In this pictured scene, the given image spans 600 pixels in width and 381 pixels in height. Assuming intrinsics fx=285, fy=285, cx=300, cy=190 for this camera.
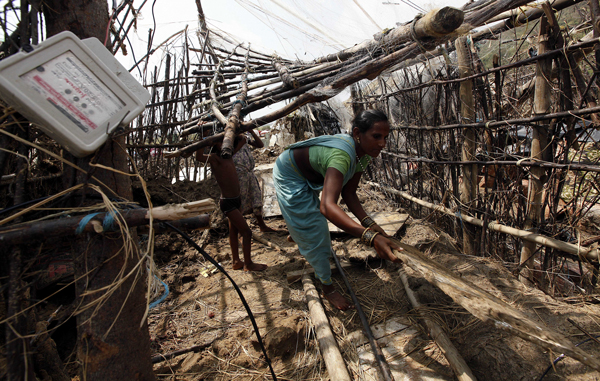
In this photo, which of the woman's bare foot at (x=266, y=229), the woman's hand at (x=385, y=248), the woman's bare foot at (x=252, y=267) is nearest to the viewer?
the woman's hand at (x=385, y=248)

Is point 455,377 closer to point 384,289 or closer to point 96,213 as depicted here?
point 384,289

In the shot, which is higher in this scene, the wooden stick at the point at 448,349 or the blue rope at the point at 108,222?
the blue rope at the point at 108,222

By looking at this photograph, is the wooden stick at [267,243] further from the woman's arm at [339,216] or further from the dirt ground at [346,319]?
the woman's arm at [339,216]

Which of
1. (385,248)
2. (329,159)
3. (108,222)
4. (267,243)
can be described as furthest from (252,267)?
(108,222)

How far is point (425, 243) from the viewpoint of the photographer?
3.33 m

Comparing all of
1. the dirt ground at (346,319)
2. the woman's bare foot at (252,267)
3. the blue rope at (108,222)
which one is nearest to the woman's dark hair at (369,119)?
the dirt ground at (346,319)

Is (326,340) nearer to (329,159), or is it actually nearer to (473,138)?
(329,159)

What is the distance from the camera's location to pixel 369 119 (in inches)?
81.0

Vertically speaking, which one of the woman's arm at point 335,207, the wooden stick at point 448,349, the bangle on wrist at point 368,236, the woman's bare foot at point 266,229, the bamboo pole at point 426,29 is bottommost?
the wooden stick at point 448,349

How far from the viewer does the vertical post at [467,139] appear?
272 cm

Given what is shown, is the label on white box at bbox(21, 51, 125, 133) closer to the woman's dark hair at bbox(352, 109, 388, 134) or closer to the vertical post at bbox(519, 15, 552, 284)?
the woman's dark hair at bbox(352, 109, 388, 134)

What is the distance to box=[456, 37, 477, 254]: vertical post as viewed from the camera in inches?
107

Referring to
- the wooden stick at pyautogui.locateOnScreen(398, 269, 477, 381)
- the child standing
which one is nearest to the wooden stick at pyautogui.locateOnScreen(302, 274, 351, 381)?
the wooden stick at pyautogui.locateOnScreen(398, 269, 477, 381)

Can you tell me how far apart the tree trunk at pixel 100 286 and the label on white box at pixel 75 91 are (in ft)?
0.48
